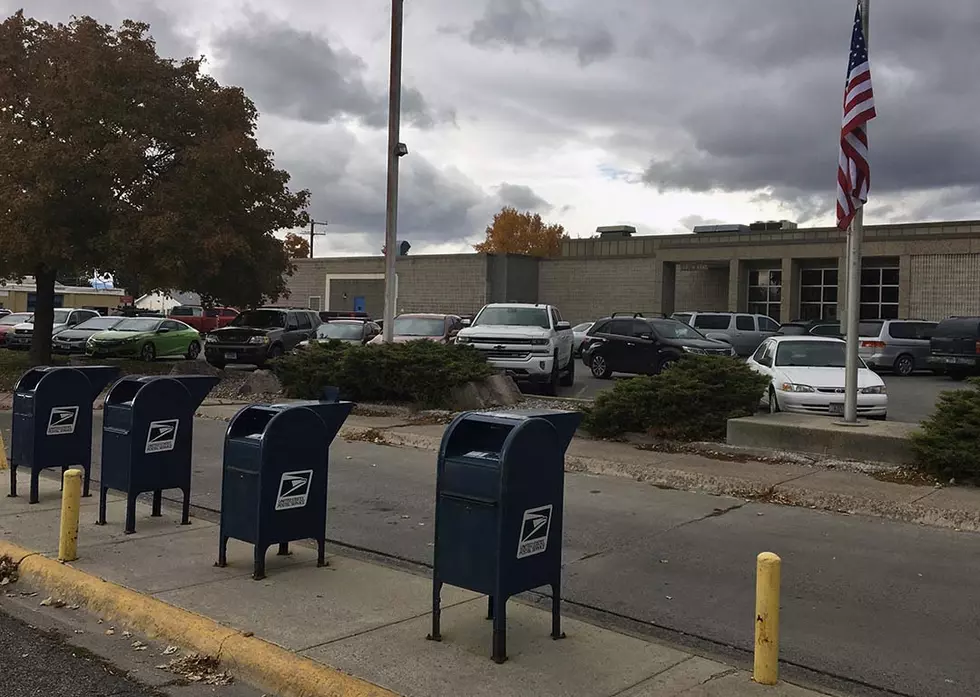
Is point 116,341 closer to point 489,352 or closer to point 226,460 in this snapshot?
point 489,352

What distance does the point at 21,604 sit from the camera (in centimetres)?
583

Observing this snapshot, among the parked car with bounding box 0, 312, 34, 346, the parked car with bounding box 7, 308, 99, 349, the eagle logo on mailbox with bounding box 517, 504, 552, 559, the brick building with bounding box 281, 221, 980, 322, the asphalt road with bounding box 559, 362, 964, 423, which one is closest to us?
the eagle logo on mailbox with bounding box 517, 504, 552, 559

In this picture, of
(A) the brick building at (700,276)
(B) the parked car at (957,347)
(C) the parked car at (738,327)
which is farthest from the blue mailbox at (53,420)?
(A) the brick building at (700,276)

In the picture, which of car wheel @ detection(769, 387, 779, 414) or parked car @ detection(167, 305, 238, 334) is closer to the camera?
car wheel @ detection(769, 387, 779, 414)

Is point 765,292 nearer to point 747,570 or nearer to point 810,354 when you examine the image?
point 810,354

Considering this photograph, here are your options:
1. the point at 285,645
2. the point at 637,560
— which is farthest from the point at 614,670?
the point at 637,560

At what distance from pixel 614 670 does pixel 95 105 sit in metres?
16.8

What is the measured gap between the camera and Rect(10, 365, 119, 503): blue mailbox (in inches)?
324

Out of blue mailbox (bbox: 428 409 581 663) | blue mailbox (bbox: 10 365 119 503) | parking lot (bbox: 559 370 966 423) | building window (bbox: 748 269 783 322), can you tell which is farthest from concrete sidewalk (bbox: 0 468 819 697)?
building window (bbox: 748 269 783 322)

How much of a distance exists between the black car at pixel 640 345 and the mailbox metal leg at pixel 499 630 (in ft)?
56.9

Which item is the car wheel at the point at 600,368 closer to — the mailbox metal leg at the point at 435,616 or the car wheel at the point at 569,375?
the car wheel at the point at 569,375

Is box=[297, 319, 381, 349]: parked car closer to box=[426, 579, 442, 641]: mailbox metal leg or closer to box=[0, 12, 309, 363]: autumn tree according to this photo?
box=[0, 12, 309, 363]: autumn tree

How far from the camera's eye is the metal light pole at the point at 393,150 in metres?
17.1

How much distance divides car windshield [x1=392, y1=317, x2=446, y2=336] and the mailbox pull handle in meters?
15.7
